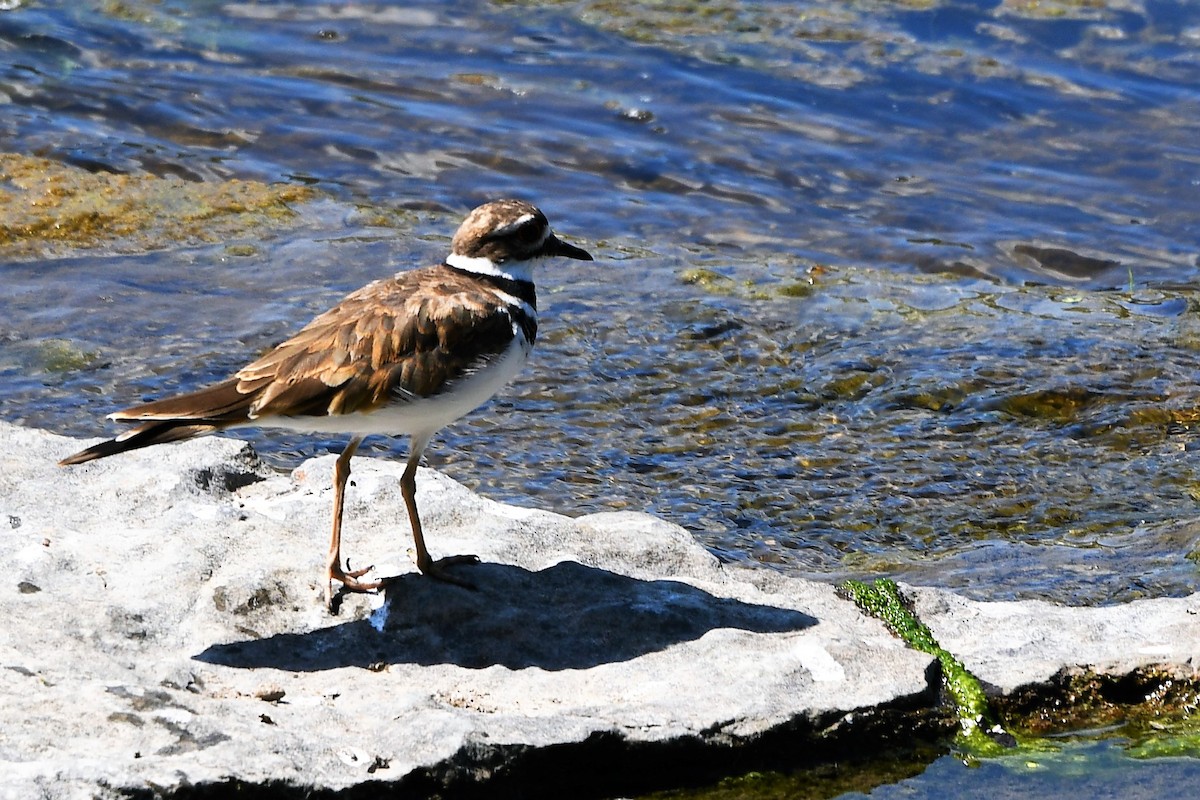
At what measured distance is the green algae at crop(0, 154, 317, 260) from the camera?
10.5 m

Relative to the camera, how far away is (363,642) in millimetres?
5027

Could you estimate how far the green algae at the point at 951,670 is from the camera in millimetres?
4809

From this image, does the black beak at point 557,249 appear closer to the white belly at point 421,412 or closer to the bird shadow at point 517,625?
the white belly at point 421,412

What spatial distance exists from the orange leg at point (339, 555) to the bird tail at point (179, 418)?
518mm

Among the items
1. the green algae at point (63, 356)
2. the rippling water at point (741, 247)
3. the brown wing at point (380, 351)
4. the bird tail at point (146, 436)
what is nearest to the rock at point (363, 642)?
the bird tail at point (146, 436)

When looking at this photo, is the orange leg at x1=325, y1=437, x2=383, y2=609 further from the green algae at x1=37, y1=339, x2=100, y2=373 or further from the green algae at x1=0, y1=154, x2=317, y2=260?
the green algae at x1=0, y1=154, x2=317, y2=260

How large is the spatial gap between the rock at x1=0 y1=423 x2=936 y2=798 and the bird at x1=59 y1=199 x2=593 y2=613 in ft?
0.83

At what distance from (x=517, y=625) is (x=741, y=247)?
6553 millimetres

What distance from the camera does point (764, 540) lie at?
6.89 meters

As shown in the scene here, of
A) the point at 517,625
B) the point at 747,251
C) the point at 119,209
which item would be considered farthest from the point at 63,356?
the point at 747,251

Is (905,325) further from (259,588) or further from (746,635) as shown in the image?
(259,588)

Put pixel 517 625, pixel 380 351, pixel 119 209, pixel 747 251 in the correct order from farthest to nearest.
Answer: pixel 747 251 → pixel 119 209 → pixel 380 351 → pixel 517 625

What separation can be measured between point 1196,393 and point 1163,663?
3857 millimetres

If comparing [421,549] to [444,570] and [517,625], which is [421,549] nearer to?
[444,570]
